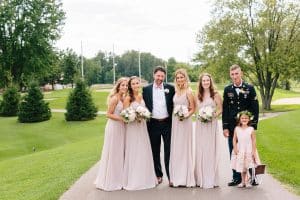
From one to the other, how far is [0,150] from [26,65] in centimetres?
3136

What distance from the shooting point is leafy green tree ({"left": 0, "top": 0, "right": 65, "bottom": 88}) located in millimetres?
54031

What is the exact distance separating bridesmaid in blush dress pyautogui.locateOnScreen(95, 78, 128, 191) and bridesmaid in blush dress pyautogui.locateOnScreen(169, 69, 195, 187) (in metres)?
1.03

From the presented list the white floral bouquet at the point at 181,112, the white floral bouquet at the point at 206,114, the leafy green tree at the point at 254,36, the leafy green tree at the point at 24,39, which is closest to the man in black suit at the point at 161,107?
the white floral bouquet at the point at 181,112

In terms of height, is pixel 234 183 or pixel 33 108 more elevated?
pixel 234 183

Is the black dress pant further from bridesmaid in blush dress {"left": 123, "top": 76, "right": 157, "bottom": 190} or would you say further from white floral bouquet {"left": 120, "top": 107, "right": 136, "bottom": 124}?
white floral bouquet {"left": 120, "top": 107, "right": 136, "bottom": 124}

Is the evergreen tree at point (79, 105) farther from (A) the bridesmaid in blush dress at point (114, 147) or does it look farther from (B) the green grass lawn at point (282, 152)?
(A) the bridesmaid in blush dress at point (114, 147)

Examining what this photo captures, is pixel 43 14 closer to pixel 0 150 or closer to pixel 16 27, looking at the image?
pixel 16 27

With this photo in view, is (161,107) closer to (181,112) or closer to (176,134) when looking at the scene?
(181,112)

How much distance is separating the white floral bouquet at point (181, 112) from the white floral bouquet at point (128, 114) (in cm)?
82

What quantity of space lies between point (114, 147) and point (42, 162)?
6456mm

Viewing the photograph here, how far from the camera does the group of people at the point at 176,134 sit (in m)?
9.00

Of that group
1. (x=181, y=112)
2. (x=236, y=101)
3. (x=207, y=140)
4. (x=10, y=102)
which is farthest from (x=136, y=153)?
(x=10, y=102)

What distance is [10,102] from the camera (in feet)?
138

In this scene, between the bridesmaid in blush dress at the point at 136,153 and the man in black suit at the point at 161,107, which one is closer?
the bridesmaid in blush dress at the point at 136,153
